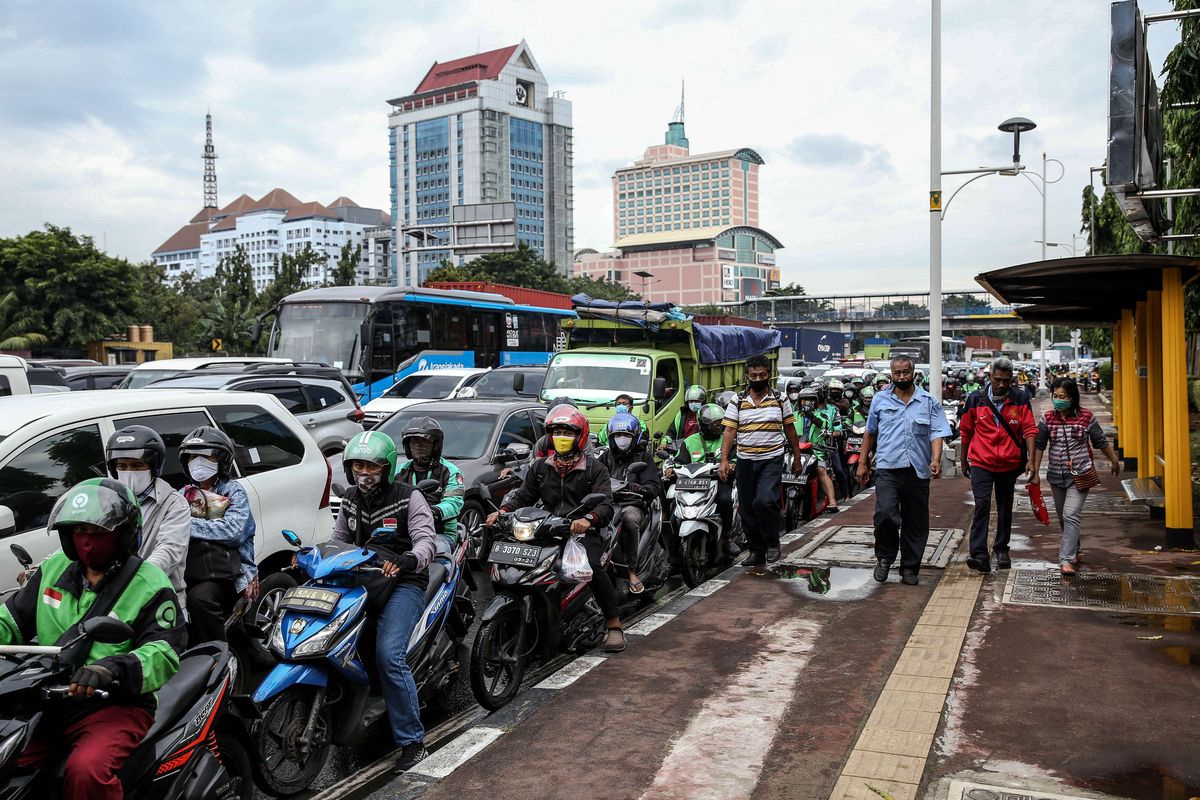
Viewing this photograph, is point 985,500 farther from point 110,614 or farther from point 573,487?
point 110,614

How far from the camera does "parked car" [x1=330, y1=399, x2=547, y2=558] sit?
9749mm

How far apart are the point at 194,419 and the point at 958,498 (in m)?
10.7

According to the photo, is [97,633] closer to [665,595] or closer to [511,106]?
[665,595]

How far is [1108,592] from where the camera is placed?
7703mm

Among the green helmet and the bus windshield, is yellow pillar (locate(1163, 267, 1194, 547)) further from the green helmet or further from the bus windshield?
the bus windshield

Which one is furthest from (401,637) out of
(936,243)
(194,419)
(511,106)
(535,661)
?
(511,106)

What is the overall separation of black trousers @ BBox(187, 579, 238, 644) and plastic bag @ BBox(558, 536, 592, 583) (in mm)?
1894

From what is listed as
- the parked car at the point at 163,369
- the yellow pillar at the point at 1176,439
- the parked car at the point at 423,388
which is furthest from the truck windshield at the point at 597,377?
the yellow pillar at the point at 1176,439

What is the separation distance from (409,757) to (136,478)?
1765 mm

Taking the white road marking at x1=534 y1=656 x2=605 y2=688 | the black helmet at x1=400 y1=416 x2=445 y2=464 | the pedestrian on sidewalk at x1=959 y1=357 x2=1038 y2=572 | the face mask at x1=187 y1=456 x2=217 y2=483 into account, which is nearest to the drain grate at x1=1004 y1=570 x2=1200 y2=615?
the pedestrian on sidewalk at x1=959 y1=357 x2=1038 y2=572

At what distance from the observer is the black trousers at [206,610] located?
196 inches

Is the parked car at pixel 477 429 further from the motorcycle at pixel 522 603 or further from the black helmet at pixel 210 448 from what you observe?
the black helmet at pixel 210 448

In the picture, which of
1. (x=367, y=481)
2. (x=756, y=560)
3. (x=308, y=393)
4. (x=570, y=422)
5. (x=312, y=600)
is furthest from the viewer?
(x=308, y=393)

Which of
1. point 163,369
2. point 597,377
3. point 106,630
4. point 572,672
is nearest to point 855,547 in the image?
point 572,672
